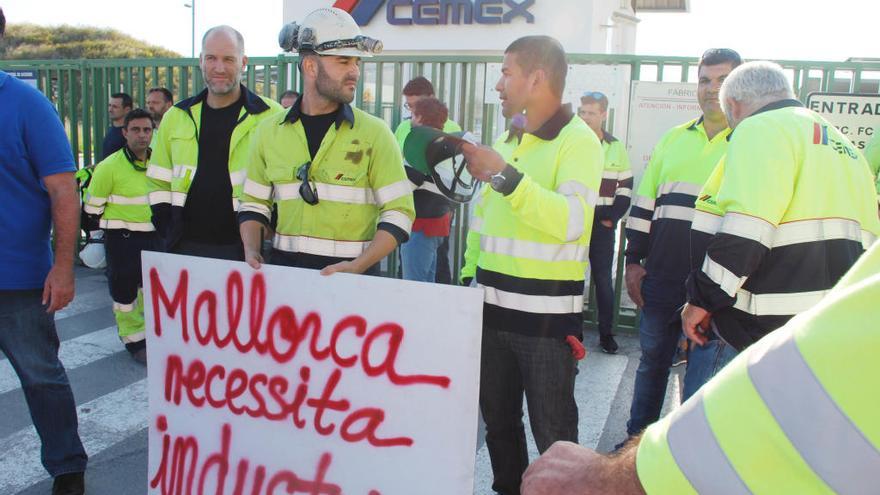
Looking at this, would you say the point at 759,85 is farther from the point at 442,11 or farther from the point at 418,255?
the point at 442,11

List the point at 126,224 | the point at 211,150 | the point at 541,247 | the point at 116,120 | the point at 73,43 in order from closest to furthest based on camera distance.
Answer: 1. the point at 541,247
2. the point at 211,150
3. the point at 126,224
4. the point at 116,120
5. the point at 73,43

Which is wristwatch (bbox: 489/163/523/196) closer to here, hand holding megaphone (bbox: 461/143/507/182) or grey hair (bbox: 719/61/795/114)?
hand holding megaphone (bbox: 461/143/507/182)

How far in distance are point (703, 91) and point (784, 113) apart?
130 centimetres

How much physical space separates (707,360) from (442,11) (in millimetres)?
15186

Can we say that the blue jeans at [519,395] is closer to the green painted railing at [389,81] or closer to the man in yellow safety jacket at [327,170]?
the man in yellow safety jacket at [327,170]

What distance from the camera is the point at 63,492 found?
3262 mm

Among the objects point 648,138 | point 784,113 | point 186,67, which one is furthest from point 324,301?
point 186,67

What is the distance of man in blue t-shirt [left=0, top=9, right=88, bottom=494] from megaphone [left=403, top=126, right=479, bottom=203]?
5.01 feet

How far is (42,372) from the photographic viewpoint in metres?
3.14

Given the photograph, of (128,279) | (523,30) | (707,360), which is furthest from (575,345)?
(523,30)

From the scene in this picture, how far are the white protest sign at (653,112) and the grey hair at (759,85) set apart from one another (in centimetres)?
310

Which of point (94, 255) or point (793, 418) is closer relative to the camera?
point (793, 418)

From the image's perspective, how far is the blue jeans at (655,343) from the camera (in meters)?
3.75

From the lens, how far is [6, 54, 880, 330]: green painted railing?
5.77 meters
